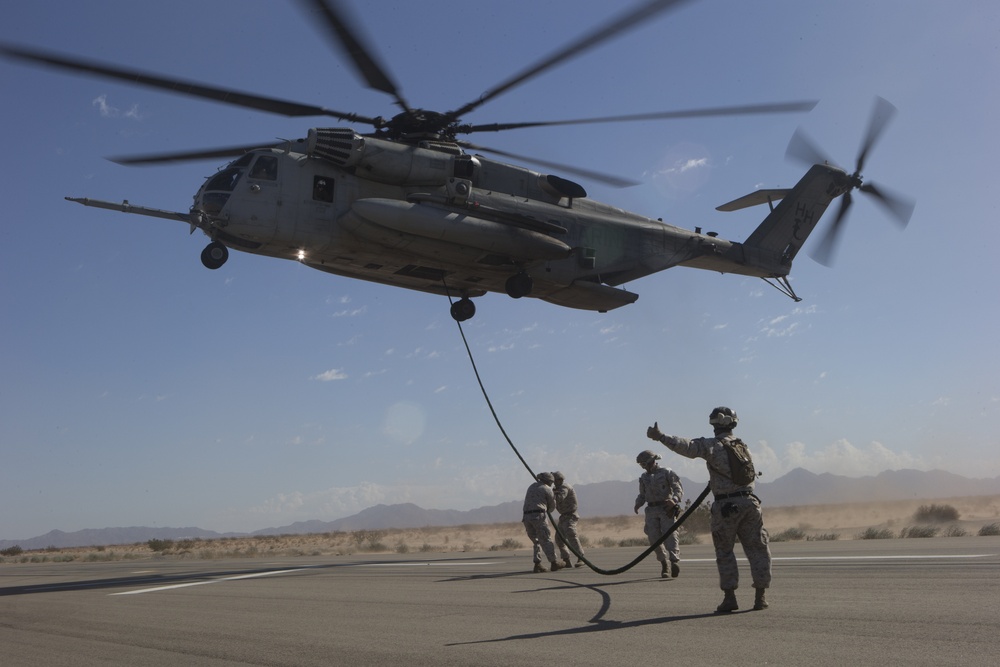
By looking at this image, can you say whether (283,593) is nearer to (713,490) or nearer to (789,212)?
(713,490)

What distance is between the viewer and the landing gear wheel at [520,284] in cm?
1788

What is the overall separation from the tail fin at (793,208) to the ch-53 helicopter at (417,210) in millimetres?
5121

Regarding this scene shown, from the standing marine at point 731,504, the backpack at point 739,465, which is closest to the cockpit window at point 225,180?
the standing marine at point 731,504

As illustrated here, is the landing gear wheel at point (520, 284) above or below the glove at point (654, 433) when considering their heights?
above

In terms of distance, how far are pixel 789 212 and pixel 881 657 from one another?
818 inches

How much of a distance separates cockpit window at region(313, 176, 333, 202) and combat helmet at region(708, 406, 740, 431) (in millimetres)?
11138

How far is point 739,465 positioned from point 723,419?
0.48 meters

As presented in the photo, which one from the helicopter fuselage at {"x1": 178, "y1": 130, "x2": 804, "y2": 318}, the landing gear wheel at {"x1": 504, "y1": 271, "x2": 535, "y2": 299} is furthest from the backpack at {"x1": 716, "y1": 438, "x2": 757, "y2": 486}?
the landing gear wheel at {"x1": 504, "y1": 271, "x2": 535, "y2": 299}

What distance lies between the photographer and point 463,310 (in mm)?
19188

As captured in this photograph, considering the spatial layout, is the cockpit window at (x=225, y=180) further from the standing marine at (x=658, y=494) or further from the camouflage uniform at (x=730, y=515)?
the camouflage uniform at (x=730, y=515)

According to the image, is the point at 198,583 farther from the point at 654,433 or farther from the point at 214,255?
the point at 654,433

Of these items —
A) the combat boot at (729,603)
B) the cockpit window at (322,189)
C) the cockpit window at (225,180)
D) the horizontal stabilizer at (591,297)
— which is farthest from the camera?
the horizontal stabilizer at (591,297)

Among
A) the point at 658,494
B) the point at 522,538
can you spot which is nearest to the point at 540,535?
the point at 658,494

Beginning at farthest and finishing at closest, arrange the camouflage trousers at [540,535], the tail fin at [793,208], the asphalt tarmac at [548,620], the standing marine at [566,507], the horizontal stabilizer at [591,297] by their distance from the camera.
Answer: the tail fin at [793,208]
the horizontal stabilizer at [591,297]
the standing marine at [566,507]
the camouflage trousers at [540,535]
the asphalt tarmac at [548,620]
